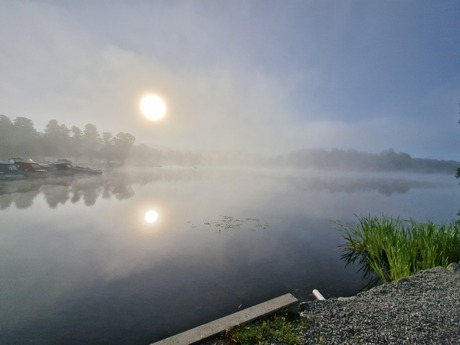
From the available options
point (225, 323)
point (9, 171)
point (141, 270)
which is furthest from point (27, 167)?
point (225, 323)

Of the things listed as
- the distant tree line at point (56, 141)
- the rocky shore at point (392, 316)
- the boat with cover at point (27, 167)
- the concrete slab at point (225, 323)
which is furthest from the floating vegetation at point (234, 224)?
the distant tree line at point (56, 141)

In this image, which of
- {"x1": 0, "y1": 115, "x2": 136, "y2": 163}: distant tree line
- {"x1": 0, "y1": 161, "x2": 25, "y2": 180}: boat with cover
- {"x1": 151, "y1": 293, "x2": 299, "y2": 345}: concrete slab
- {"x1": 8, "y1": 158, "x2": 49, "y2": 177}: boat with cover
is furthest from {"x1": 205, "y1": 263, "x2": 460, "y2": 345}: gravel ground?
{"x1": 0, "y1": 115, "x2": 136, "y2": 163}: distant tree line

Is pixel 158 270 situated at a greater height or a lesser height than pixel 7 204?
lesser

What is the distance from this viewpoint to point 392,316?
466 cm

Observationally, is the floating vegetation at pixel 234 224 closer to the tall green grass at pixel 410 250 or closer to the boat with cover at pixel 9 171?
the tall green grass at pixel 410 250

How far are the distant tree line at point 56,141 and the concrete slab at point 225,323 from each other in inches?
3308

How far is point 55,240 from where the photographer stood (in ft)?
35.3

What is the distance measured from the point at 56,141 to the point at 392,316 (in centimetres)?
9349

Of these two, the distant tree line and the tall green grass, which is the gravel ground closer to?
the tall green grass

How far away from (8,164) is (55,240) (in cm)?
3154

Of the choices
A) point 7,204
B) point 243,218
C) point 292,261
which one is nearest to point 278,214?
point 243,218

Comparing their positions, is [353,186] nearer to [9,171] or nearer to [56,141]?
[9,171]

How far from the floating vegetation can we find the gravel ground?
30.9 feet

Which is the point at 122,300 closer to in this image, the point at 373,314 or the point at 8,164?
the point at 373,314
